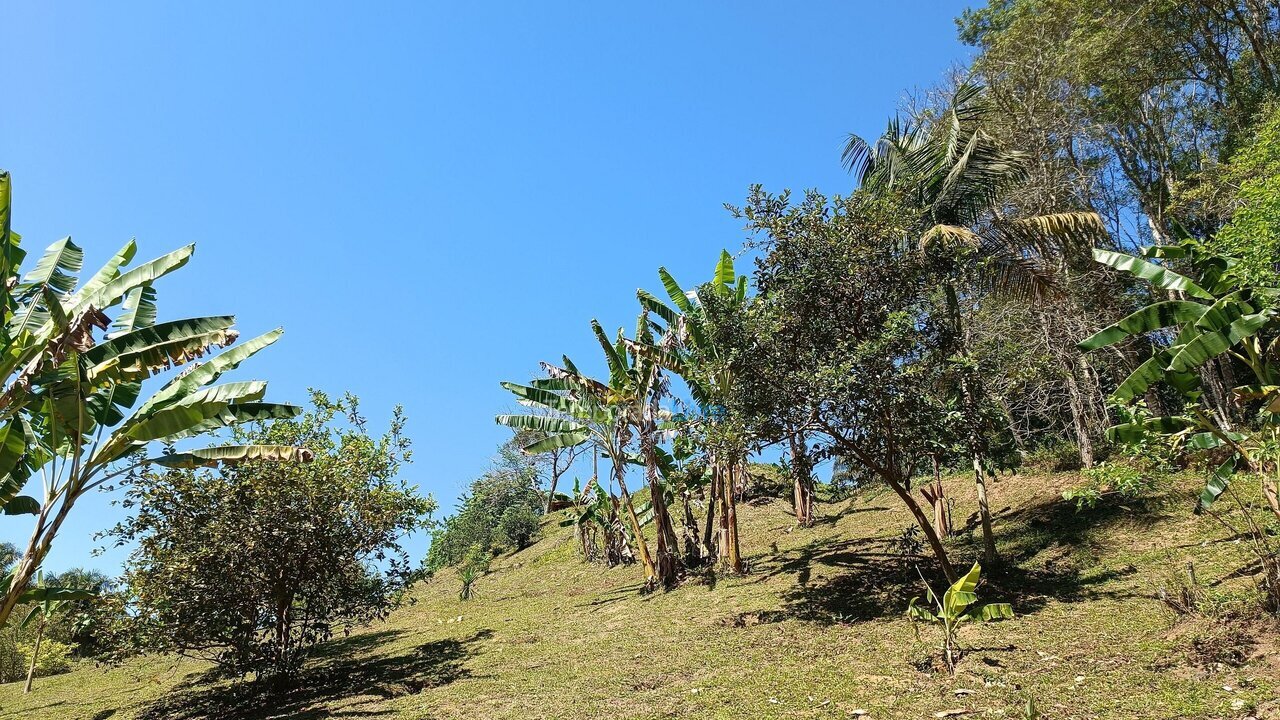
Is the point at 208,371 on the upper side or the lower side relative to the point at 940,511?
upper

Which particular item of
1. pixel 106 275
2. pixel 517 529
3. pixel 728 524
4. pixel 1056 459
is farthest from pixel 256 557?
pixel 517 529

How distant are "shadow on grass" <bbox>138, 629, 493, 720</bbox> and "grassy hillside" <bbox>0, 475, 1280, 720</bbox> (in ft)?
0.21

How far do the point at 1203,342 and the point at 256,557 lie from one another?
44.0 ft

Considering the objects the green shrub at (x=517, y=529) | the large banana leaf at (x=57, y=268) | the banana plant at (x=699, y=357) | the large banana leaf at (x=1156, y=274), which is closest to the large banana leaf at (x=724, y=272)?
the banana plant at (x=699, y=357)

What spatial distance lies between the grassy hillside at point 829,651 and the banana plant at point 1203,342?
1.87 meters

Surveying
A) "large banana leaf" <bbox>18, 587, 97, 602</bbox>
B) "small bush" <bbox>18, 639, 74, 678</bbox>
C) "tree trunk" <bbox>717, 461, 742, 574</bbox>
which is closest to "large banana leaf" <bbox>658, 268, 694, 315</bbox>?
"tree trunk" <bbox>717, 461, 742, 574</bbox>

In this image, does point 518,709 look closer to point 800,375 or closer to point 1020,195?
point 800,375

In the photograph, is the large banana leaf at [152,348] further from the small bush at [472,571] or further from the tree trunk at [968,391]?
the small bush at [472,571]

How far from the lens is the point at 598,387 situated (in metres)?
17.3

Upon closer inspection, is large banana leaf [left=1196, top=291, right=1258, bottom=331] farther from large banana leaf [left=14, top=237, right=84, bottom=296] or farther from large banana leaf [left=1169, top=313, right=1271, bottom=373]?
large banana leaf [left=14, top=237, right=84, bottom=296]

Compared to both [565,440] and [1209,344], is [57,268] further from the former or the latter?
[1209,344]

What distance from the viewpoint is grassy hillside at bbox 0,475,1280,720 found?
7199 millimetres

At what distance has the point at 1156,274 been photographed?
353 inches

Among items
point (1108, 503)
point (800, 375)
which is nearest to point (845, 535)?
point (1108, 503)
